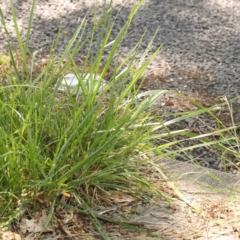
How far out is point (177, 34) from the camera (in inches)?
178

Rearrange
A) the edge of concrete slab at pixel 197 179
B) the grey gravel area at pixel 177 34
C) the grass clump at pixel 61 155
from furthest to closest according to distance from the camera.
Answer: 1. the grey gravel area at pixel 177 34
2. the edge of concrete slab at pixel 197 179
3. the grass clump at pixel 61 155

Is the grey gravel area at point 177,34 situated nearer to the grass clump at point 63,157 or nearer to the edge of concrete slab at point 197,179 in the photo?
the edge of concrete slab at point 197,179

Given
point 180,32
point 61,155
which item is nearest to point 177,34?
point 180,32

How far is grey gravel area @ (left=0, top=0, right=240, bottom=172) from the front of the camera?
12.5ft

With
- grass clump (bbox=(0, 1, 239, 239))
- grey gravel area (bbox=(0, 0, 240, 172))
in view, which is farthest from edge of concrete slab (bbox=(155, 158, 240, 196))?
grey gravel area (bbox=(0, 0, 240, 172))

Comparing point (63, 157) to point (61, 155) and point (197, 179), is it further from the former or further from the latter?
point (197, 179)

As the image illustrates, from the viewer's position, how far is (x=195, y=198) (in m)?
2.21

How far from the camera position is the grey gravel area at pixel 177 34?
12.5 feet

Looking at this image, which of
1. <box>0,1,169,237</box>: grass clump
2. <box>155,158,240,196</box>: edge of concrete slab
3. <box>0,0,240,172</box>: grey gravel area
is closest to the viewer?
<box>0,1,169,237</box>: grass clump

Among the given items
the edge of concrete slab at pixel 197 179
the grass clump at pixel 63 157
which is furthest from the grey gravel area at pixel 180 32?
the grass clump at pixel 63 157

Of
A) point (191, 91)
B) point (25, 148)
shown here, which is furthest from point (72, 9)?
point (25, 148)

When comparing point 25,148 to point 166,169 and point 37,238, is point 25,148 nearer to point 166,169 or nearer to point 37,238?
point 37,238

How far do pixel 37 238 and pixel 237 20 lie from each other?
3.71m

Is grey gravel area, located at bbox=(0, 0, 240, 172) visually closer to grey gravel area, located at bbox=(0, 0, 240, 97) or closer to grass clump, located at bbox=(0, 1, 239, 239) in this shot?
grey gravel area, located at bbox=(0, 0, 240, 97)
